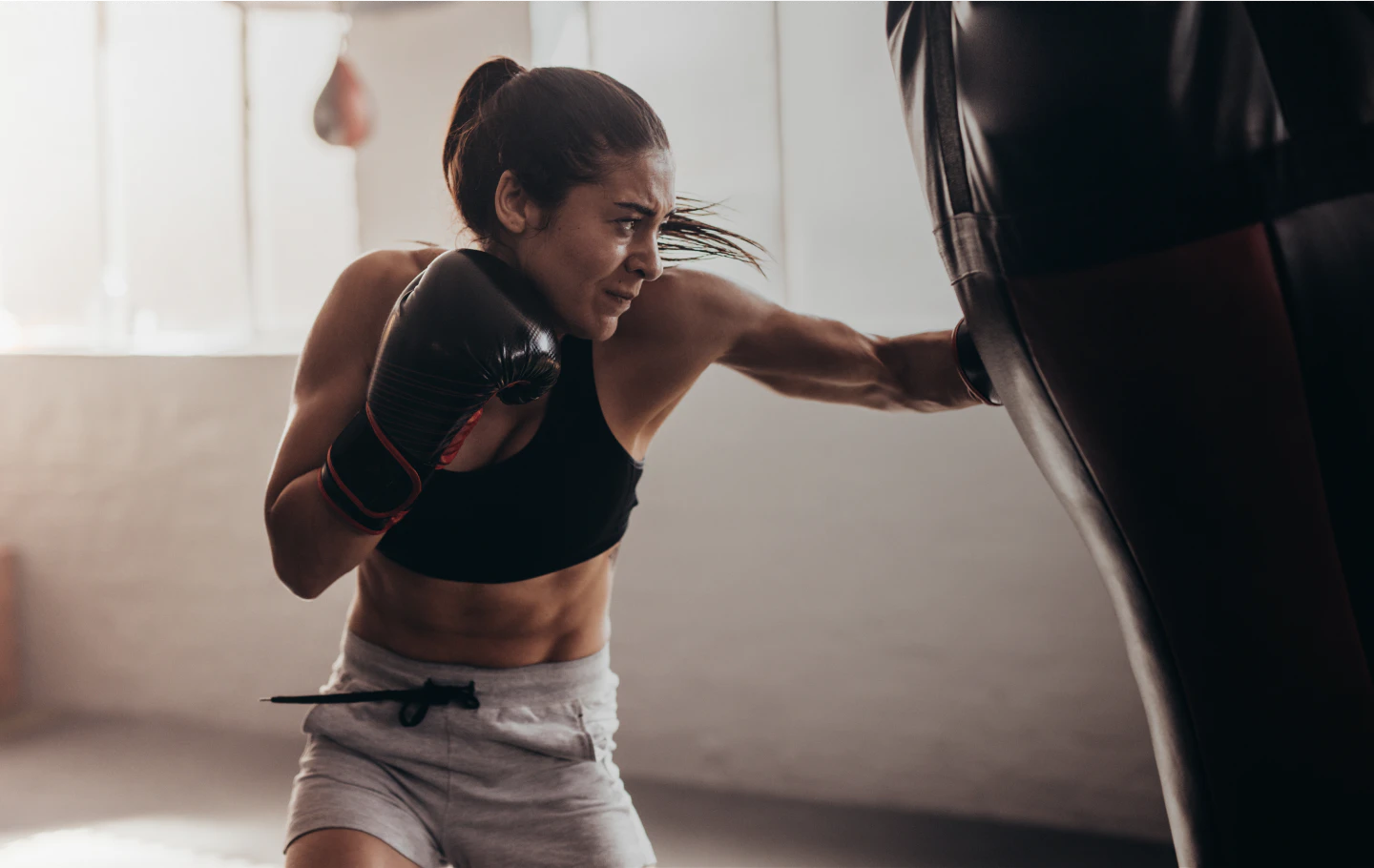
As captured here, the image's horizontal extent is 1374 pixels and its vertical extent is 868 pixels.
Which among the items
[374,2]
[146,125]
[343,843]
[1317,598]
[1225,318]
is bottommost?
[343,843]

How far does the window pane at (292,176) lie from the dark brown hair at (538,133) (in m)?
2.09

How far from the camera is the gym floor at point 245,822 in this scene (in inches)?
86.7

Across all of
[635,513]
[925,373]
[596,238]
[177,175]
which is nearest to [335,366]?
[596,238]

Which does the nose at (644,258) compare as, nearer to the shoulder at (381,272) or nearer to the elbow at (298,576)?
the shoulder at (381,272)

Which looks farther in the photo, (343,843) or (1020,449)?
(1020,449)

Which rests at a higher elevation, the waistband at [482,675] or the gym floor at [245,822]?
the waistband at [482,675]

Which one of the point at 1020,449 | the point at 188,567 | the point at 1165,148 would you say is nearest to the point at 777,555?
the point at 1020,449

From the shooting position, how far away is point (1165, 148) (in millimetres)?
453

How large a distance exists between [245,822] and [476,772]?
63.4 inches

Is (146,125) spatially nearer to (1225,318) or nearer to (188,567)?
(188,567)

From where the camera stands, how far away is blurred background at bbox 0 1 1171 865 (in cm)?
232

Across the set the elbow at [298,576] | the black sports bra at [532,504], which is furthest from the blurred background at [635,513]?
the elbow at [298,576]

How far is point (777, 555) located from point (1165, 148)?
82.7 inches

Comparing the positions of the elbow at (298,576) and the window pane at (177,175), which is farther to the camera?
the window pane at (177,175)
